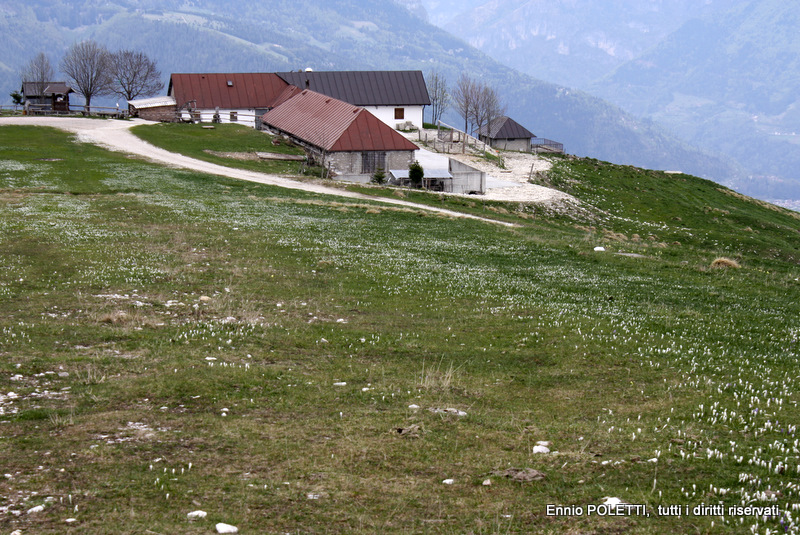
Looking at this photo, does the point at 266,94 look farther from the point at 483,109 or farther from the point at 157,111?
the point at 483,109

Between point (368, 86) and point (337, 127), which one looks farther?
point (368, 86)

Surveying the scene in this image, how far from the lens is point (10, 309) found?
18.7 m

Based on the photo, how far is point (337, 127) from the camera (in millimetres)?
73625

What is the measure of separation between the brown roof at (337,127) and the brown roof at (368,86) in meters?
18.8

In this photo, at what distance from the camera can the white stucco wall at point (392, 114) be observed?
105312 millimetres

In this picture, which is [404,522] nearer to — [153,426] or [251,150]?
[153,426]

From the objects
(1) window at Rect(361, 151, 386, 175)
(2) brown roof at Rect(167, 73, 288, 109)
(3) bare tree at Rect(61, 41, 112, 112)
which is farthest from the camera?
(3) bare tree at Rect(61, 41, 112, 112)

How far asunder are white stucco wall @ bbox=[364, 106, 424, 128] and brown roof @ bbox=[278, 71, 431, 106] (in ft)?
2.62

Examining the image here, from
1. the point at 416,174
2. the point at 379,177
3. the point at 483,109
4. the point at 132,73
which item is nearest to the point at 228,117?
the point at 132,73

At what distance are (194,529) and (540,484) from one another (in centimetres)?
454

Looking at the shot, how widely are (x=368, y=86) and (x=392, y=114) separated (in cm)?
547

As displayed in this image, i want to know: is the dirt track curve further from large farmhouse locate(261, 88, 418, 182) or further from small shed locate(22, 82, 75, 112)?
small shed locate(22, 82, 75, 112)

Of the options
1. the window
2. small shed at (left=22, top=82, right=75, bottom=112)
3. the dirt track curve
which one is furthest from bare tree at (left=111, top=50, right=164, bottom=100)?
the window

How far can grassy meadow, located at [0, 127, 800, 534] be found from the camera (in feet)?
30.0
